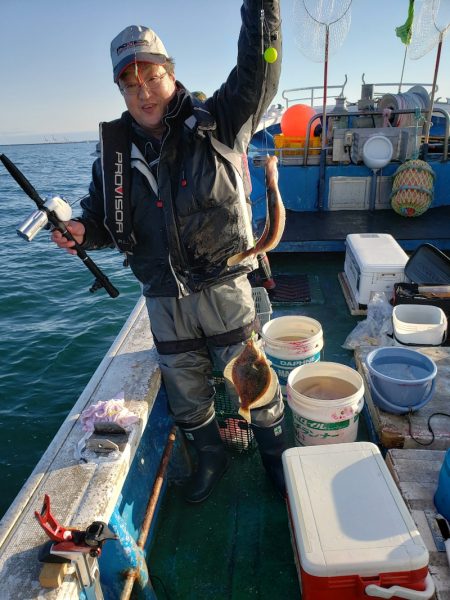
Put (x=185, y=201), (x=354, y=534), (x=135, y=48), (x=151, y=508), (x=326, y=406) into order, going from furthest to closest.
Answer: (x=326, y=406) < (x=151, y=508) < (x=185, y=201) < (x=135, y=48) < (x=354, y=534)

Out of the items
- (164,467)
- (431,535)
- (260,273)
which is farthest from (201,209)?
(260,273)

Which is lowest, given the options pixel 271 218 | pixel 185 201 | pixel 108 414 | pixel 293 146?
pixel 108 414

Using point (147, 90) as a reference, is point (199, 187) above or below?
below

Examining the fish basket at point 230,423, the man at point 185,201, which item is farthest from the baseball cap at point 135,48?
the fish basket at point 230,423

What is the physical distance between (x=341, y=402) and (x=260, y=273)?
411cm

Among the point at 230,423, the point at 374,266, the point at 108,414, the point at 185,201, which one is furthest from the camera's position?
the point at 374,266

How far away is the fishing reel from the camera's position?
8.50ft

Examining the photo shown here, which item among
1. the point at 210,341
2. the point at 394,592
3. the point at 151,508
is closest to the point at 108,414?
the point at 151,508

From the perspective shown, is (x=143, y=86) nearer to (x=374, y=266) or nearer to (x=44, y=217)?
(x=44, y=217)

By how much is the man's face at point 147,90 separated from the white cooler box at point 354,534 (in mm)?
2354

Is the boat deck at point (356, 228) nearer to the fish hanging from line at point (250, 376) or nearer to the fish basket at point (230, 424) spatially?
the fish basket at point (230, 424)

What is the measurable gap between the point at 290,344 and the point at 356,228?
4771 mm

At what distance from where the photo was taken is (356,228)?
25.4 ft

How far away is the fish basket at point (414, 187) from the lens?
26.0 feet
